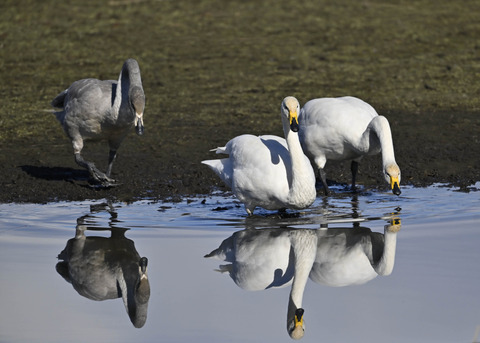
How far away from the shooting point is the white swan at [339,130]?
8727mm

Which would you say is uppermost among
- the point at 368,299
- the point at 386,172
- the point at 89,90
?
the point at 89,90

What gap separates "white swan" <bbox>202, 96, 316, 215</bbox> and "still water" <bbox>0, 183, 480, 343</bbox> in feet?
0.59

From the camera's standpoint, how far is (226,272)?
623 centimetres

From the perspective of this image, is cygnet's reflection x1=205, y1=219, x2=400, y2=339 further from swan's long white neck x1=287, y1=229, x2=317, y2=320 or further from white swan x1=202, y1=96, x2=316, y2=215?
white swan x1=202, y1=96, x2=316, y2=215

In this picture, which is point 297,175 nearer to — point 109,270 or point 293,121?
point 293,121

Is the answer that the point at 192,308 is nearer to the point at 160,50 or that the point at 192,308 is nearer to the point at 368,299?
the point at 368,299

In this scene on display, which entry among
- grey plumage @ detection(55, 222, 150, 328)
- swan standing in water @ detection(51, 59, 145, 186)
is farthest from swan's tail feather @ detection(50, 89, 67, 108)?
grey plumage @ detection(55, 222, 150, 328)

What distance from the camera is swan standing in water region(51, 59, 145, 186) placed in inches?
362

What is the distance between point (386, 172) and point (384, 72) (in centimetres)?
653

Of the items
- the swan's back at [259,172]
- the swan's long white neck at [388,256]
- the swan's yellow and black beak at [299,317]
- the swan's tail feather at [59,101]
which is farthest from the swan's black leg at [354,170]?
the swan's yellow and black beak at [299,317]

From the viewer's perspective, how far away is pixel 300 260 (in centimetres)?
646

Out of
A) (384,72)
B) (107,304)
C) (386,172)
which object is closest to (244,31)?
(384,72)

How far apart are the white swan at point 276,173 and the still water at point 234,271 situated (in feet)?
0.59

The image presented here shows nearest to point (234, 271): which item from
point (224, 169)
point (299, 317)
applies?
point (299, 317)
